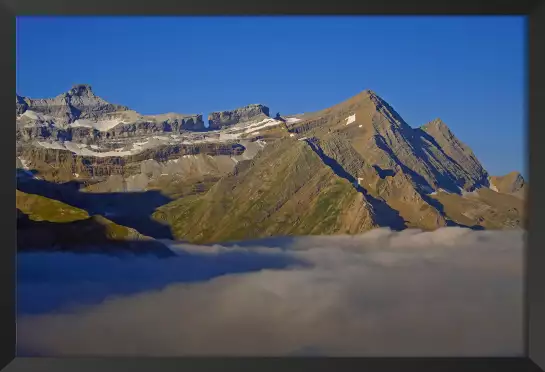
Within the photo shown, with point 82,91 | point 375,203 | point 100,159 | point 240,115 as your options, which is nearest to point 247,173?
point 240,115

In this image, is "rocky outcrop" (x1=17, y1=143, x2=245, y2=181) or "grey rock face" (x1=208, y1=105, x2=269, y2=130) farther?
"grey rock face" (x1=208, y1=105, x2=269, y2=130)

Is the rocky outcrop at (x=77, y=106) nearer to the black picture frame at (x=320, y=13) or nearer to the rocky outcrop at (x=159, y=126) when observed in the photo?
the rocky outcrop at (x=159, y=126)

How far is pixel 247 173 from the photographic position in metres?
5.07

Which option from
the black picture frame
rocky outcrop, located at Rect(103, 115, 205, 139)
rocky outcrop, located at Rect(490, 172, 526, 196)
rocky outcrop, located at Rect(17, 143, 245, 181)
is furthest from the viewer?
rocky outcrop, located at Rect(103, 115, 205, 139)

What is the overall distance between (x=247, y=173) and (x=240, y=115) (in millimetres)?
660

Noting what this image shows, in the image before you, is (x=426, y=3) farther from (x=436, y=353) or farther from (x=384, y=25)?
(x=436, y=353)

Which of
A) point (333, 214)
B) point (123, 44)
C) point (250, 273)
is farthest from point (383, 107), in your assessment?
point (123, 44)

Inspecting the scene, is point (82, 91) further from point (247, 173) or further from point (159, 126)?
point (247, 173)

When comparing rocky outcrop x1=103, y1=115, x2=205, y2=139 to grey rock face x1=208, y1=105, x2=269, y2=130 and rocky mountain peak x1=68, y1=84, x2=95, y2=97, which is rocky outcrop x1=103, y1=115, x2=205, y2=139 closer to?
grey rock face x1=208, y1=105, x2=269, y2=130

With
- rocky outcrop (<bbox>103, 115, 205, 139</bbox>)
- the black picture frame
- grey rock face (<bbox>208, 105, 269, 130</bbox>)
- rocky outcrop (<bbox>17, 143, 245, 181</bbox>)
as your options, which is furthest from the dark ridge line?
the black picture frame

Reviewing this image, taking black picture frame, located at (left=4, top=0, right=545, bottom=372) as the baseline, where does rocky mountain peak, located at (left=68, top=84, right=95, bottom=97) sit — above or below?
above

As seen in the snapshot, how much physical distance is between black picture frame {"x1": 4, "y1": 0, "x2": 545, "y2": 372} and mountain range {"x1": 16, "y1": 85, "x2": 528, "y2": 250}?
1705mm

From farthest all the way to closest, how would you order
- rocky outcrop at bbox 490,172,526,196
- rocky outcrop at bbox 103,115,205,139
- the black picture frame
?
1. rocky outcrop at bbox 103,115,205,139
2. rocky outcrop at bbox 490,172,526,196
3. the black picture frame

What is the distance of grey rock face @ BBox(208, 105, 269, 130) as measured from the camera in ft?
15.5
